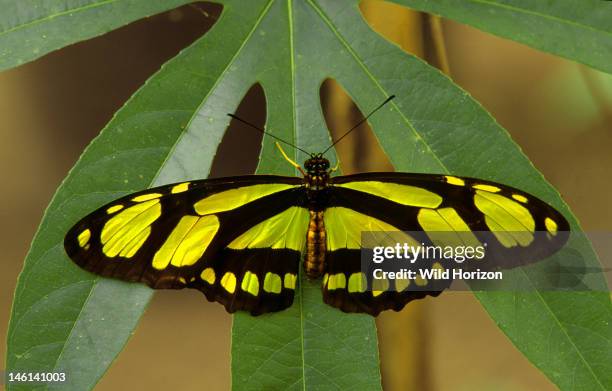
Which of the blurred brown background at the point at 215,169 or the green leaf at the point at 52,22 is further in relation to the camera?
the blurred brown background at the point at 215,169

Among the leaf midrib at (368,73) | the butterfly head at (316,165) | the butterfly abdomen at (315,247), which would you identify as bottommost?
the butterfly abdomen at (315,247)

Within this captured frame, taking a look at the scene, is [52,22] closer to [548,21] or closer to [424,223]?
[424,223]

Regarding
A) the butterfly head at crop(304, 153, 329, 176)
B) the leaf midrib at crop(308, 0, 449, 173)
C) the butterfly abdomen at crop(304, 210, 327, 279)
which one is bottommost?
the butterfly abdomen at crop(304, 210, 327, 279)

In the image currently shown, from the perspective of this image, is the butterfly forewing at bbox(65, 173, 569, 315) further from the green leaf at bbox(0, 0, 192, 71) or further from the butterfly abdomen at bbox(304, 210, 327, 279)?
the green leaf at bbox(0, 0, 192, 71)

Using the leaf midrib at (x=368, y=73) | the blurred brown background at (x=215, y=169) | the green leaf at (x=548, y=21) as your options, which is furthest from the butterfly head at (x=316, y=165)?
the blurred brown background at (x=215, y=169)

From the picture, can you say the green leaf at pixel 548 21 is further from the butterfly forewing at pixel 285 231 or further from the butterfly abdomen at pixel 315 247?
the butterfly abdomen at pixel 315 247

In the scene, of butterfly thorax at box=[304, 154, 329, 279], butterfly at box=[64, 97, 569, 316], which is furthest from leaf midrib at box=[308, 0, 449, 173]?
butterfly thorax at box=[304, 154, 329, 279]

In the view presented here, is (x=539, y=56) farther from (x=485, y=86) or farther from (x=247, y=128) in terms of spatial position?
(x=247, y=128)
